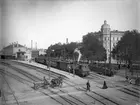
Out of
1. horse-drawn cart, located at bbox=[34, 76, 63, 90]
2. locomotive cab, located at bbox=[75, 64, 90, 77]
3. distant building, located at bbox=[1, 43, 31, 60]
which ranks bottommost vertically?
horse-drawn cart, located at bbox=[34, 76, 63, 90]

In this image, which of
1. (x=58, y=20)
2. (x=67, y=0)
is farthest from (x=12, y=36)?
(x=67, y=0)

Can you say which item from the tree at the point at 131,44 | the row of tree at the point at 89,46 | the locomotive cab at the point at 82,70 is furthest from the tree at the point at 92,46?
the tree at the point at 131,44

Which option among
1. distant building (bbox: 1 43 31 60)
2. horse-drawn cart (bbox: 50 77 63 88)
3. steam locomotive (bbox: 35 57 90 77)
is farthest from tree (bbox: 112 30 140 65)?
distant building (bbox: 1 43 31 60)

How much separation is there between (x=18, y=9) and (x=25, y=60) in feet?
9.52

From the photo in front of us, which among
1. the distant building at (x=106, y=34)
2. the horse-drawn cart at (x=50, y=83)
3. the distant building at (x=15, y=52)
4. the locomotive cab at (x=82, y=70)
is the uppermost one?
the distant building at (x=106, y=34)

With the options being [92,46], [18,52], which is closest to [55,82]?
[18,52]

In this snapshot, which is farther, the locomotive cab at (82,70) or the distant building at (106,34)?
the locomotive cab at (82,70)

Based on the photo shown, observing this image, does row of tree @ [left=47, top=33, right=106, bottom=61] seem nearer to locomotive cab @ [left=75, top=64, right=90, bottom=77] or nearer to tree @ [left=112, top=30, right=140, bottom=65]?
locomotive cab @ [left=75, top=64, right=90, bottom=77]

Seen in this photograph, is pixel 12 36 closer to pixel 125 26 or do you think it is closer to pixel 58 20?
pixel 58 20

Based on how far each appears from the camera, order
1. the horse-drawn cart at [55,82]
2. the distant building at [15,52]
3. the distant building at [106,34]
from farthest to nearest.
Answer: the horse-drawn cart at [55,82]
the distant building at [106,34]
the distant building at [15,52]

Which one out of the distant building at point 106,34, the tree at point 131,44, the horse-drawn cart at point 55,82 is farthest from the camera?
the tree at point 131,44

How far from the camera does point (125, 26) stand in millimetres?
6492

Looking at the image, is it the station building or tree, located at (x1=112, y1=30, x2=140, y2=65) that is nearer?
the station building

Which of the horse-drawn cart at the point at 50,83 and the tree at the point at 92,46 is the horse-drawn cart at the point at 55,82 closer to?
the horse-drawn cart at the point at 50,83
